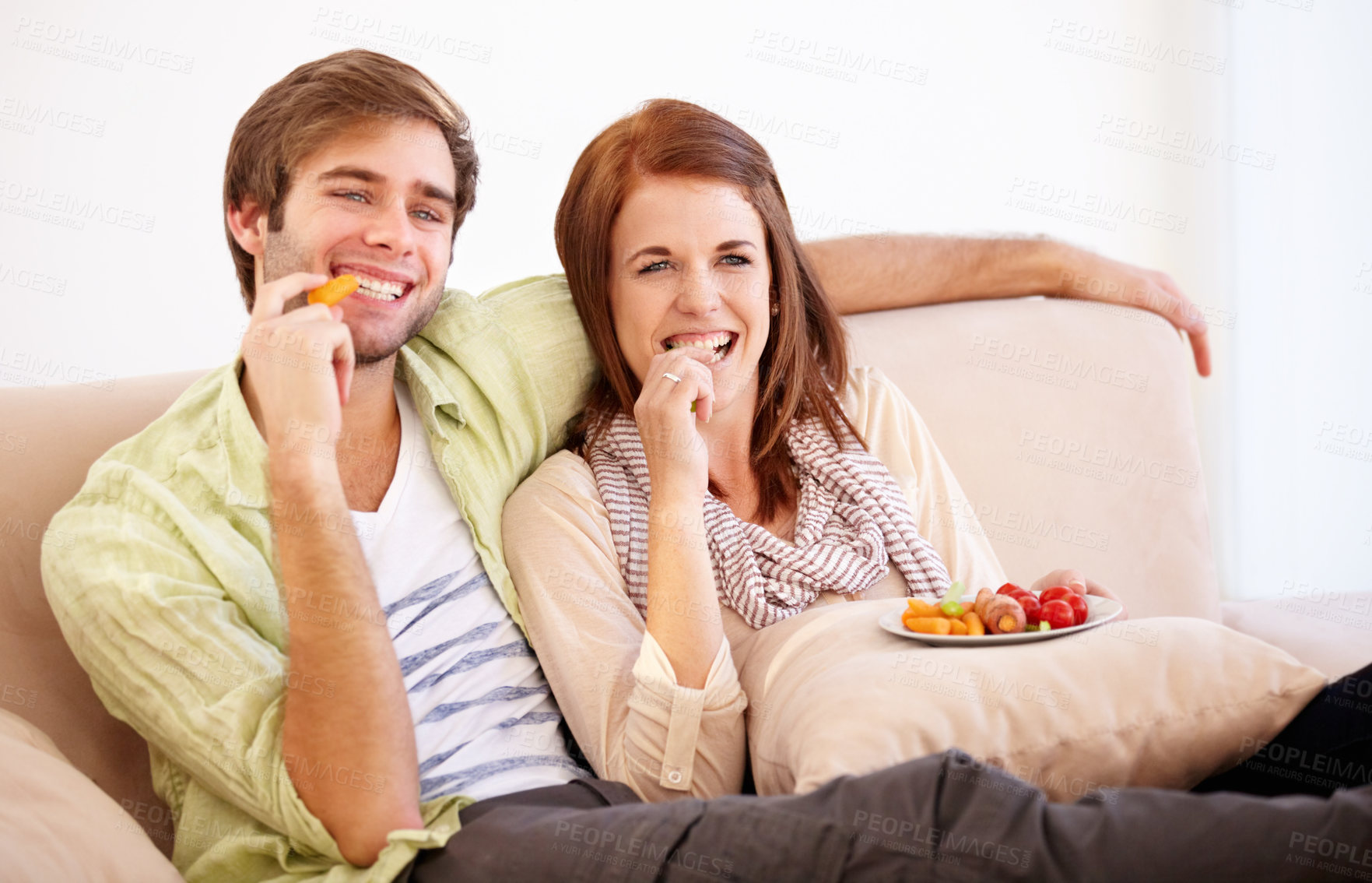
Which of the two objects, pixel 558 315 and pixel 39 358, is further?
pixel 39 358

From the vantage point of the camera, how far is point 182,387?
1552 mm

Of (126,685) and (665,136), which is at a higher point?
(665,136)

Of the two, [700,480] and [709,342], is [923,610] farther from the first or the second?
[709,342]

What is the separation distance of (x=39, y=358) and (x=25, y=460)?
3.01 feet

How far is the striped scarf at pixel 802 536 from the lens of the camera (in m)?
1.52

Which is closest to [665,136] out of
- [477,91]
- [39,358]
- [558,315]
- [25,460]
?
[558,315]

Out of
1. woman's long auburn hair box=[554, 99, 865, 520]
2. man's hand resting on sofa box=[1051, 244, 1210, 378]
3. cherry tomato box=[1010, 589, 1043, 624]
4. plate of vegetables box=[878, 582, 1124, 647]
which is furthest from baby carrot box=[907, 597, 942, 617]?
man's hand resting on sofa box=[1051, 244, 1210, 378]

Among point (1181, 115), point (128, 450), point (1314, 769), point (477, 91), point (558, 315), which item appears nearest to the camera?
point (1314, 769)

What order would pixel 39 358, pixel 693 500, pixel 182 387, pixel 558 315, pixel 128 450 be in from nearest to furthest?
pixel 128 450
pixel 693 500
pixel 182 387
pixel 558 315
pixel 39 358

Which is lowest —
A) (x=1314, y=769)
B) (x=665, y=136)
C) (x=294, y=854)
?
(x=294, y=854)

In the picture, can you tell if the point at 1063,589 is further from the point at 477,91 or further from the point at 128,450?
the point at 477,91

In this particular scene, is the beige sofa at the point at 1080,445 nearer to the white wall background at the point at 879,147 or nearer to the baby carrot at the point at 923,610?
the white wall background at the point at 879,147

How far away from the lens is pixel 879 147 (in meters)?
3.16

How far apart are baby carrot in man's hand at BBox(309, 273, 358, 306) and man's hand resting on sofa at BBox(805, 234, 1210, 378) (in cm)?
91
